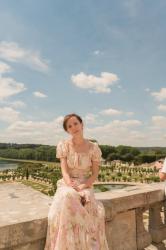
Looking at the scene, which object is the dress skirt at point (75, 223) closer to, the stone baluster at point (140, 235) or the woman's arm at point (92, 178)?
the woman's arm at point (92, 178)

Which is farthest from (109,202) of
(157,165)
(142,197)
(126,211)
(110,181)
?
(110,181)

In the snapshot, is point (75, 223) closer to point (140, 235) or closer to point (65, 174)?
point (65, 174)

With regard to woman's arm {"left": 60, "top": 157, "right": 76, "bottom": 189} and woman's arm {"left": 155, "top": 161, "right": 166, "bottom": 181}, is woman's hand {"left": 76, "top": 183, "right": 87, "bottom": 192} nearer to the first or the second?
woman's arm {"left": 60, "top": 157, "right": 76, "bottom": 189}

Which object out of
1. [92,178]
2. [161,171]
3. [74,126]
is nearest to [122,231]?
[92,178]

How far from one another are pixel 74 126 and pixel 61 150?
34cm

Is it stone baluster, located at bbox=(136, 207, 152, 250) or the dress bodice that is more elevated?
the dress bodice

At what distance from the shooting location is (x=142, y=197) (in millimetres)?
3707

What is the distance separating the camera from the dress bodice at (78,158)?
3385 millimetres

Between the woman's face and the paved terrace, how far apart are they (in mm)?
860

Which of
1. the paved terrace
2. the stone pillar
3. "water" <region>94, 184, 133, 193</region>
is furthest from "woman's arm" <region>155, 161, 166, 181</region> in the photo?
"water" <region>94, 184, 133, 193</region>

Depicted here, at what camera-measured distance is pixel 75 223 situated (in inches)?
107

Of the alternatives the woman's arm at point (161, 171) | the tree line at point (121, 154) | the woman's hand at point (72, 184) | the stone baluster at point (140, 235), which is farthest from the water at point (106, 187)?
the tree line at point (121, 154)

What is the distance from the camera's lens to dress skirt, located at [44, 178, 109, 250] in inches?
104

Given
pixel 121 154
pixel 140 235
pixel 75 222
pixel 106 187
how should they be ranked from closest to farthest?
pixel 75 222
pixel 140 235
pixel 106 187
pixel 121 154
